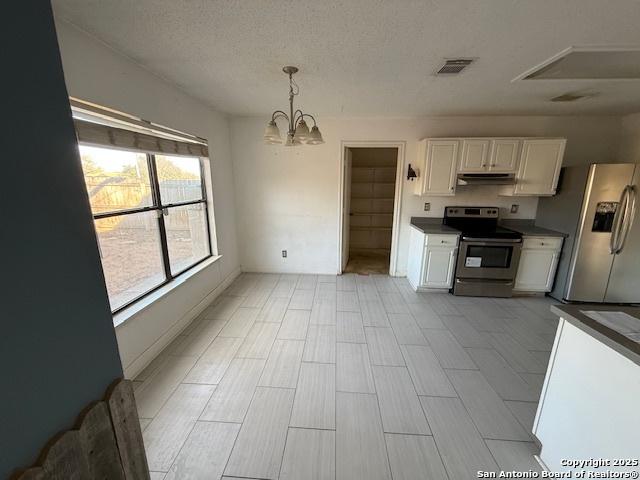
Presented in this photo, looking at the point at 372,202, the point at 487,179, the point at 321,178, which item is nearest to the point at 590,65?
the point at 487,179

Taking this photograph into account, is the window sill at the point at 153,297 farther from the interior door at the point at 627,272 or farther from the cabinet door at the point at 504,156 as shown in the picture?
the interior door at the point at 627,272

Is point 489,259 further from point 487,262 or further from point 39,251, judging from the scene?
point 39,251

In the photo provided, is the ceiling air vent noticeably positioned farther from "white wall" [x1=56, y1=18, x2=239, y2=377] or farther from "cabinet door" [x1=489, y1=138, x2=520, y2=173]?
"white wall" [x1=56, y1=18, x2=239, y2=377]

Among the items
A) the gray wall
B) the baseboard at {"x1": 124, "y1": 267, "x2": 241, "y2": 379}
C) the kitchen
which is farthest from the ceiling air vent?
the baseboard at {"x1": 124, "y1": 267, "x2": 241, "y2": 379}

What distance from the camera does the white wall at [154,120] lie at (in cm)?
159

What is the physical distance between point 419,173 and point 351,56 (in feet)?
7.33

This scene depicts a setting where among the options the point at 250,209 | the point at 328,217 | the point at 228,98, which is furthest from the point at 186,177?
the point at 328,217

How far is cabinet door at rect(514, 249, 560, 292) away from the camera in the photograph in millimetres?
3303

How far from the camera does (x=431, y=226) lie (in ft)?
12.1

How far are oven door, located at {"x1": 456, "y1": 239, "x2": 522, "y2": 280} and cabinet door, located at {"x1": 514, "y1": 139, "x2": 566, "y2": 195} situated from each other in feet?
2.58

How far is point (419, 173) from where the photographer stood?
3.70m

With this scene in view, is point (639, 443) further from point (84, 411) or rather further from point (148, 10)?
point (148, 10)

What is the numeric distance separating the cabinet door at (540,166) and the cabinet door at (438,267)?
1297 millimetres

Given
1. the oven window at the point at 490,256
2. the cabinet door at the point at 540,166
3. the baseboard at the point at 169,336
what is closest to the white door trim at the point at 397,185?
the oven window at the point at 490,256
